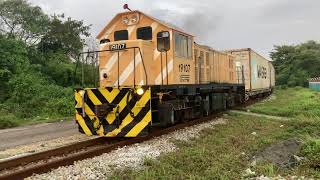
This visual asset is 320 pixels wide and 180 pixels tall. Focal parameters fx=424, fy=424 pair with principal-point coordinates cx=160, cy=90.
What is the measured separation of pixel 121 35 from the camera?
11914 millimetres

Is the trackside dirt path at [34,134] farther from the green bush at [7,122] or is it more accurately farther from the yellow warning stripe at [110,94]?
the yellow warning stripe at [110,94]

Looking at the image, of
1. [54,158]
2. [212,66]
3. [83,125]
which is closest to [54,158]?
[54,158]

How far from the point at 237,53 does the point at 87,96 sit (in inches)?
640

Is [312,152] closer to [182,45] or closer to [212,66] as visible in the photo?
[182,45]

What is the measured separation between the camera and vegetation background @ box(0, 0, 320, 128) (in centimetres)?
1870

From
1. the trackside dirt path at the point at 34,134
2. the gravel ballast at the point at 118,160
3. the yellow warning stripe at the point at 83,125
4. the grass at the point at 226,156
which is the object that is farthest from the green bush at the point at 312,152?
the trackside dirt path at the point at 34,134

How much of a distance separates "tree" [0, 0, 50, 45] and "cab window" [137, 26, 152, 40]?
17.1m

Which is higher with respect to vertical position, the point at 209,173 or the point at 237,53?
the point at 237,53

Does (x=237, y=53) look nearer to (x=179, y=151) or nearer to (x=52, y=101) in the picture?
(x=52, y=101)

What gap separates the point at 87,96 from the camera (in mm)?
10656

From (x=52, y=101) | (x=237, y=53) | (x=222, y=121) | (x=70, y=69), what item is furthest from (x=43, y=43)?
(x=222, y=121)

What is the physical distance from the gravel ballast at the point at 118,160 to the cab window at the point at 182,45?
7.84ft

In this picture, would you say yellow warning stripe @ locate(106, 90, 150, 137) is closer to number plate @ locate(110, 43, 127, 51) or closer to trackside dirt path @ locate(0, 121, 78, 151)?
number plate @ locate(110, 43, 127, 51)

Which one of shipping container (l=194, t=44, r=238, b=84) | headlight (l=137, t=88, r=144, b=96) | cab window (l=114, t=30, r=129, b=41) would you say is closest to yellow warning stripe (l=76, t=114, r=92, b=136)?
headlight (l=137, t=88, r=144, b=96)
